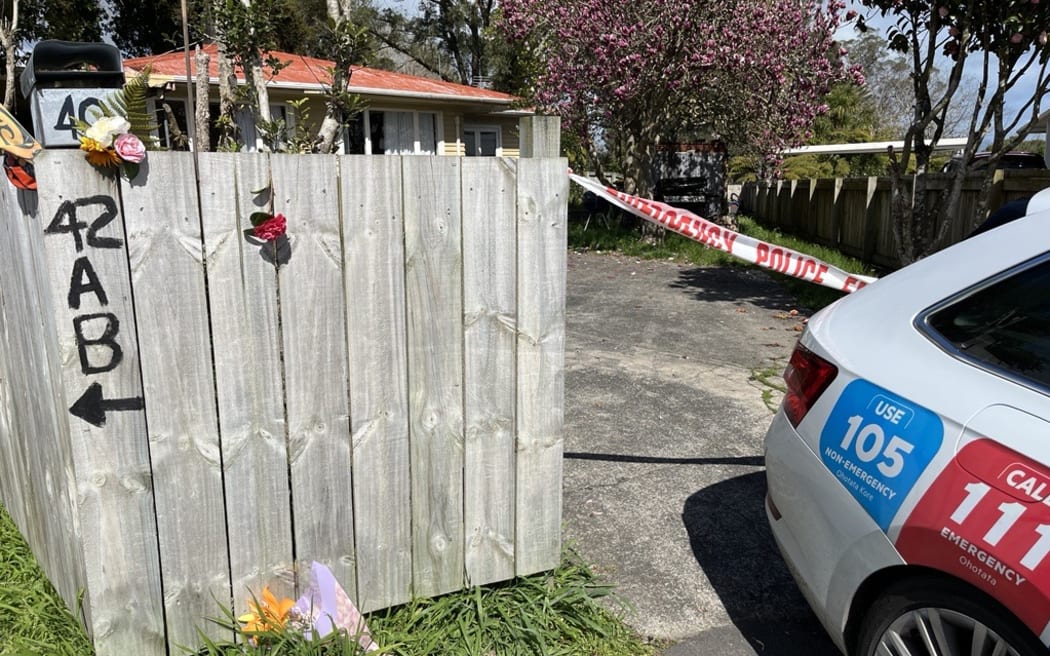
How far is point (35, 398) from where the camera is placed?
2.51 m

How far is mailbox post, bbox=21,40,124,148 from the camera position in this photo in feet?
6.75

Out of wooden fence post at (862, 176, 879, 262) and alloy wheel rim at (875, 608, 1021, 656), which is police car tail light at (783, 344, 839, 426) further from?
wooden fence post at (862, 176, 879, 262)

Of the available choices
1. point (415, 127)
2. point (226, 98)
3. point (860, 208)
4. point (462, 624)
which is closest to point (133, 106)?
point (462, 624)

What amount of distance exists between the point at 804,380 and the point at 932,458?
635 millimetres

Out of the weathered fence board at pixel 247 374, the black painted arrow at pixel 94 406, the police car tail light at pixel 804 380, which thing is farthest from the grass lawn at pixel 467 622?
the police car tail light at pixel 804 380

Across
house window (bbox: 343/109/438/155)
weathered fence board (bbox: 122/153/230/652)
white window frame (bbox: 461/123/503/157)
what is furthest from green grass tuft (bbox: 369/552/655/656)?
white window frame (bbox: 461/123/503/157)

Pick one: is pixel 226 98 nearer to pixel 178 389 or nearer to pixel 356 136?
pixel 178 389

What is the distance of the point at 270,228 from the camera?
7.11 ft

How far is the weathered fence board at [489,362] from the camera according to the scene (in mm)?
2527

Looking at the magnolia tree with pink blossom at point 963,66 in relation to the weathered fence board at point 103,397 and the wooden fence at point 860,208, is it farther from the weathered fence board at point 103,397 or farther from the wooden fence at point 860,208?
the weathered fence board at point 103,397

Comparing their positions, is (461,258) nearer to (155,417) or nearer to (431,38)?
(155,417)

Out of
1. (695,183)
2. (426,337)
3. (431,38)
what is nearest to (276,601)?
(426,337)

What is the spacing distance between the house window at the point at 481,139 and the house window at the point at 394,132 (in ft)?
10.5

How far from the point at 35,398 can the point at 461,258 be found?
149cm
